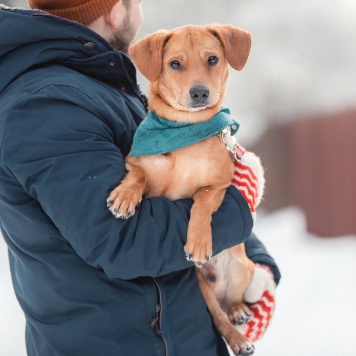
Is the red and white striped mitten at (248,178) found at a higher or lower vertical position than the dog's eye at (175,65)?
lower

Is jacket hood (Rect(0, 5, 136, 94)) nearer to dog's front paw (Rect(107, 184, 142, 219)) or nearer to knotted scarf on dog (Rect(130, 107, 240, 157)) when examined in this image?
knotted scarf on dog (Rect(130, 107, 240, 157))

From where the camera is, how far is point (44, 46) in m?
1.66

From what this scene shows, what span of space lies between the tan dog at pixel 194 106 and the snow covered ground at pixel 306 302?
1.71 m

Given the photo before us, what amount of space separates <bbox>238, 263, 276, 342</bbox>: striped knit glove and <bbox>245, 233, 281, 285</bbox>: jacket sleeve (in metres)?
0.02

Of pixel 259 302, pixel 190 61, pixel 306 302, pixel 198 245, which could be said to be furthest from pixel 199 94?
pixel 306 302

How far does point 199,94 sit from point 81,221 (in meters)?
0.71

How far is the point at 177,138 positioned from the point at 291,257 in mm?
3754

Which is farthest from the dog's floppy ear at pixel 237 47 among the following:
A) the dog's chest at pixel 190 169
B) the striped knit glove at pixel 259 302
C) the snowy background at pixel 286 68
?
the snowy background at pixel 286 68

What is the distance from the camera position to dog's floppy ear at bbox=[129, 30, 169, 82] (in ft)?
6.31

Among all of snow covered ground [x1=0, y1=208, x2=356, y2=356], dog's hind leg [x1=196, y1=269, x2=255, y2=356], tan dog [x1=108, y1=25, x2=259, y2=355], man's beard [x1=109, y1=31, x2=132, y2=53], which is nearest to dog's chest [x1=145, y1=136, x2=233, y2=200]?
tan dog [x1=108, y1=25, x2=259, y2=355]

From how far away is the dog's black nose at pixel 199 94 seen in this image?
1.91 metres

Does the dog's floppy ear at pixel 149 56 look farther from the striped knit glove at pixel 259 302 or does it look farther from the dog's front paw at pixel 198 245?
the striped knit glove at pixel 259 302

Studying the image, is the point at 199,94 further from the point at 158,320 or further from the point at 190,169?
the point at 158,320

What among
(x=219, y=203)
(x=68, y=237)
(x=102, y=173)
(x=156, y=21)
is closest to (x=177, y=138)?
(x=219, y=203)
